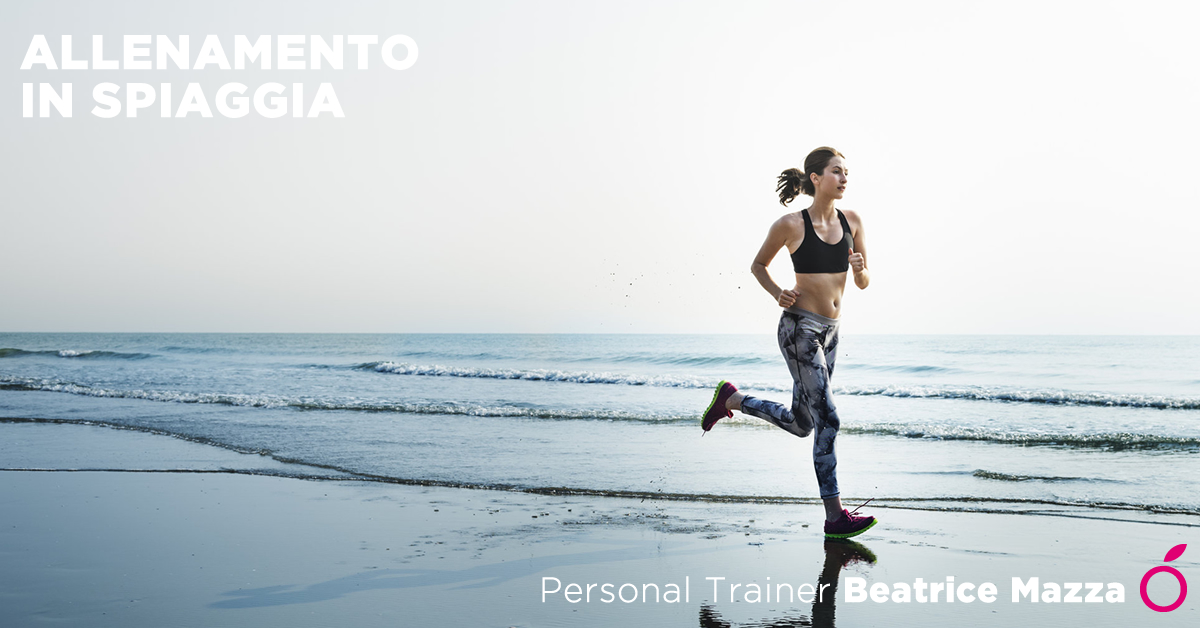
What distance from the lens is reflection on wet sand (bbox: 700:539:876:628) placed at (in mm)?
3115

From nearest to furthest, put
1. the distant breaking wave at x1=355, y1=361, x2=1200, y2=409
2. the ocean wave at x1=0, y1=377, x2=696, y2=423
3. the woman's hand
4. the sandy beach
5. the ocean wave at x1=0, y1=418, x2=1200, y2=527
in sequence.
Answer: the sandy beach, the woman's hand, the ocean wave at x1=0, y1=418, x2=1200, y2=527, the ocean wave at x1=0, y1=377, x2=696, y2=423, the distant breaking wave at x1=355, y1=361, x2=1200, y2=409

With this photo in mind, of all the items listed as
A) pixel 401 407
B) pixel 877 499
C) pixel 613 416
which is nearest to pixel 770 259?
pixel 877 499

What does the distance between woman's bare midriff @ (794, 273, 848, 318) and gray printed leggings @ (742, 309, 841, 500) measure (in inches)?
1.7

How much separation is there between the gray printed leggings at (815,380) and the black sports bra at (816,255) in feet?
0.83

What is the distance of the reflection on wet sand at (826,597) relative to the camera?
123 inches

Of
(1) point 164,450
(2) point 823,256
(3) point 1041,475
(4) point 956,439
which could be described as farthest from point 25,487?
(4) point 956,439

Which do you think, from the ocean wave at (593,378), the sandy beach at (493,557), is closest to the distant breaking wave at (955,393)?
the ocean wave at (593,378)

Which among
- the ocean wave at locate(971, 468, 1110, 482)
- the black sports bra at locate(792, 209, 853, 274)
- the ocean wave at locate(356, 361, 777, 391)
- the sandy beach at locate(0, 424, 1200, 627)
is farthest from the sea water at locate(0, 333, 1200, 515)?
the black sports bra at locate(792, 209, 853, 274)

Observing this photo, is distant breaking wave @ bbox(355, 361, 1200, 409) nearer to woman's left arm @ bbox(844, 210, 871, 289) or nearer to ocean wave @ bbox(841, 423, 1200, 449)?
ocean wave @ bbox(841, 423, 1200, 449)

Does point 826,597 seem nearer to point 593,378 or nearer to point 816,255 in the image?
point 816,255

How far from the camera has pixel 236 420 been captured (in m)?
11.1

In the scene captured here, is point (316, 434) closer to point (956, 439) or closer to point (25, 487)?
point (25, 487)

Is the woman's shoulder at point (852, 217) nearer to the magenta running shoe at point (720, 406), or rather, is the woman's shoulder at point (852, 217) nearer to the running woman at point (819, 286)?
the running woman at point (819, 286)

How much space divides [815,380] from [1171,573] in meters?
1.89
